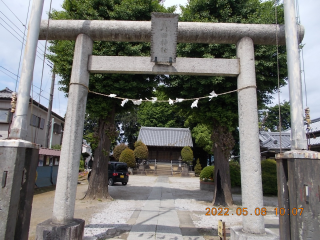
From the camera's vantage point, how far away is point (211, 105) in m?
9.72

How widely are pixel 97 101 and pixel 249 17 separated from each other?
734cm

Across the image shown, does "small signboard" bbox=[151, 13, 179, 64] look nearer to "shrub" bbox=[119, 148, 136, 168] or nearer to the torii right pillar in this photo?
the torii right pillar

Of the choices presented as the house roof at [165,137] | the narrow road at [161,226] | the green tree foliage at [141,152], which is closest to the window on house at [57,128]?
the green tree foliage at [141,152]

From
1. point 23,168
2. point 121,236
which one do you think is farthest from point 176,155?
point 23,168

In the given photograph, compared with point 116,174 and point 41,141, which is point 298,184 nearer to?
point 116,174

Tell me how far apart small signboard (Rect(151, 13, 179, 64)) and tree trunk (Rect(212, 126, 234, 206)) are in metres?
5.75

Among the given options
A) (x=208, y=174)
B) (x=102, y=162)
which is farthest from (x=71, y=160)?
(x=208, y=174)

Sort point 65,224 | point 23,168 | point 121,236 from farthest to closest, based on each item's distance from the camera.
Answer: point 121,236 < point 65,224 < point 23,168

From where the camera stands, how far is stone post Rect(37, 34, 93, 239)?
456cm

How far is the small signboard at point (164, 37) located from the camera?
5.32 m

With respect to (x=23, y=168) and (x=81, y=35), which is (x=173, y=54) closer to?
(x=81, y=35)

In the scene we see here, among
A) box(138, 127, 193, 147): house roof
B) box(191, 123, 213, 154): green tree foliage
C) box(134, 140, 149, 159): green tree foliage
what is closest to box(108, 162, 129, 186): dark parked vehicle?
box(134, 140, 149, 159): green tree foliage

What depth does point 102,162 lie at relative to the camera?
10.6 meters

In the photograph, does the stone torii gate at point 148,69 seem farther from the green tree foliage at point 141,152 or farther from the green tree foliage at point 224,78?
the green tree foliage at point 141,152
